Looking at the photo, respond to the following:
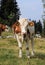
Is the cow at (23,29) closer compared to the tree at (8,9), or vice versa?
the cow at (23,29)

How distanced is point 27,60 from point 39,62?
453 mm

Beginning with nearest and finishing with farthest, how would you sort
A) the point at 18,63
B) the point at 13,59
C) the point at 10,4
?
1. the point at 18,63
2. the point at 13,59
3. the point at 10,4

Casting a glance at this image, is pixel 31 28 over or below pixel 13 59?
over

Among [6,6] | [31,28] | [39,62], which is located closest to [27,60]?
[39,62]

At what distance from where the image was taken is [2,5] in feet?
227

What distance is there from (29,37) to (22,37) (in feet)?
1.80

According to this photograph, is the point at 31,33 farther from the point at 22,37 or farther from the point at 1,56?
the point at 1,56

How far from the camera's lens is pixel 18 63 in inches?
494

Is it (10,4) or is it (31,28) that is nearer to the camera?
(31,28)

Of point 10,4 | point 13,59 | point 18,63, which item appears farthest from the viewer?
point 10,4

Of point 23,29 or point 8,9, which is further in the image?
point 8,9

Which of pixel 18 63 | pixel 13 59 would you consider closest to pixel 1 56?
pixel 13 59

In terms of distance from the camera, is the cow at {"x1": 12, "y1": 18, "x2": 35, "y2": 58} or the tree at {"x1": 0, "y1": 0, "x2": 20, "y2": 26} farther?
the tree at {"x1": 0, "y1": 0, "x2": 20, "y2": 26}

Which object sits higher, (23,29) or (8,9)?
(23,29)
